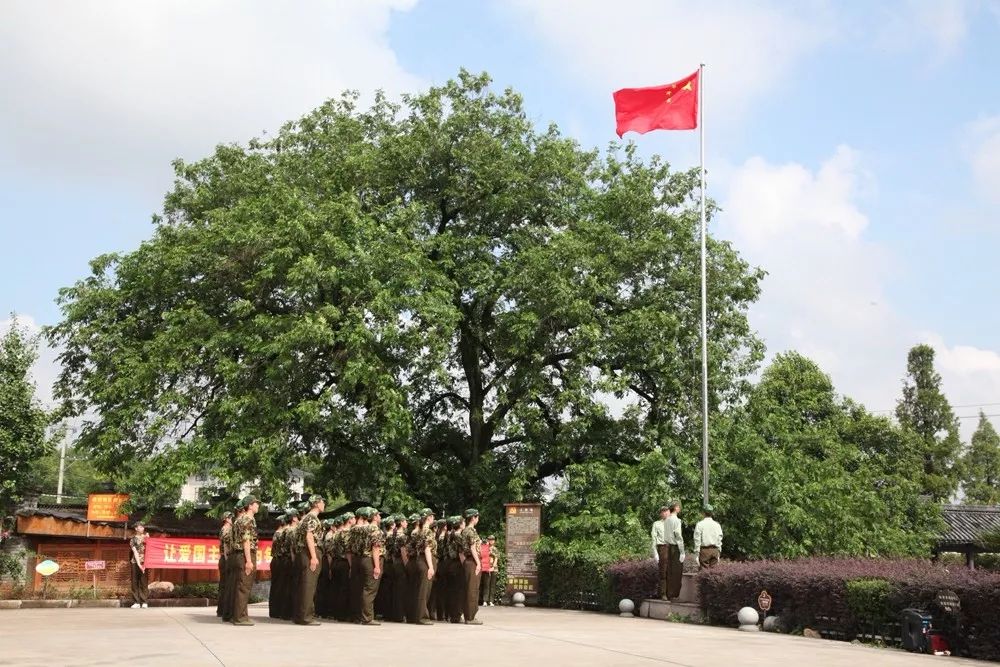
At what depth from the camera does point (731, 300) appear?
27.1 meters

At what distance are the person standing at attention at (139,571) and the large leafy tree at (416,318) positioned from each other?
7.96 feet

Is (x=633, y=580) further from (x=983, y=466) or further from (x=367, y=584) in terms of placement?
(x=983, y=466)

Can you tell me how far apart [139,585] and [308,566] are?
659 cm

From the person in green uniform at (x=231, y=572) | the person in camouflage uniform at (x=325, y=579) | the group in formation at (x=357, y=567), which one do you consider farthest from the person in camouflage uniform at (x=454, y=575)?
the person in green uniform at (x=231, y=572)

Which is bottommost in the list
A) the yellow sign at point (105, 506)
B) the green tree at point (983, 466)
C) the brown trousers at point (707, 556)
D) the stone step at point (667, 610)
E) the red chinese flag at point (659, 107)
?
the stone step at point (667, 610)

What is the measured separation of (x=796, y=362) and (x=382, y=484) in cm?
3064

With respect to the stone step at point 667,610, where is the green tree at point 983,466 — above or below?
above

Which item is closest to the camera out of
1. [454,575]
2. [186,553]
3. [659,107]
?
[454,575]

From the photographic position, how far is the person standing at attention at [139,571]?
2020cm

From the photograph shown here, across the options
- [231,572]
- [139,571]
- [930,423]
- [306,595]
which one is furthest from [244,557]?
[930,423]

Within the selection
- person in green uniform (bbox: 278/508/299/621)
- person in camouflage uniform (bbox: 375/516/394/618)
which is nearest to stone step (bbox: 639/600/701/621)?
person in camouflage uniform (bbox: 375/516/394/618)

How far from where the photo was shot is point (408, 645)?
471 inches

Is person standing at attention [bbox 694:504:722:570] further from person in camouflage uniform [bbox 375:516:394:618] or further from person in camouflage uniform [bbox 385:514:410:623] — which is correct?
person in camouflage uniform [bbox 375:516:394:618]

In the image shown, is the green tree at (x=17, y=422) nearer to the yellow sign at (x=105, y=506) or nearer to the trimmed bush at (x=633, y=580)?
the yellow sign at (x=105, y=506)
